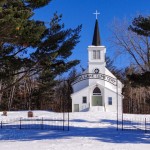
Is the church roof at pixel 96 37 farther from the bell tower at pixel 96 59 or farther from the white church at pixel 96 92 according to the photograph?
the bell tower at pixel 96 59

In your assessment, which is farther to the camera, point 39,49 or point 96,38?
point 96,38

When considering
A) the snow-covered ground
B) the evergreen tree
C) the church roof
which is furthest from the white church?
the evergreen tree

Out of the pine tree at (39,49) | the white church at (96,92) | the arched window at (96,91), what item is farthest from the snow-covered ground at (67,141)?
the arched window at (96,91)

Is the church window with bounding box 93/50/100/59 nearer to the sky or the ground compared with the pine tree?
nearer to the sky

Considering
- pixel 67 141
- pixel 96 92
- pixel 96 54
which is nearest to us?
pixel 67 141

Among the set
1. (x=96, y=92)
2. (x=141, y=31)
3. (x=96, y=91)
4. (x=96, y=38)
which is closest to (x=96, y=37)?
(x=96, y=38)

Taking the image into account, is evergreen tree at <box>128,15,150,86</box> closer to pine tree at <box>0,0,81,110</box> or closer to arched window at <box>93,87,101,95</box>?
pine tree at <box>0,0,81,110</box>

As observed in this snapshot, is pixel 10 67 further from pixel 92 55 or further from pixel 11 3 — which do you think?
pixel 92 55

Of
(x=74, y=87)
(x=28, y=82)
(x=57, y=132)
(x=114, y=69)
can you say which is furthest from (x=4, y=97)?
(x=57, y=132)

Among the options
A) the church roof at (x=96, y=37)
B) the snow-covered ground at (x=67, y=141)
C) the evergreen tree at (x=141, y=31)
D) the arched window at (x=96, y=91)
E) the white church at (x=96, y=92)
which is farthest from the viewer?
the church roof at (x=96, y=37)

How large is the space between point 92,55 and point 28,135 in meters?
24.5

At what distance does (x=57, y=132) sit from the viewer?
21516 millimetres

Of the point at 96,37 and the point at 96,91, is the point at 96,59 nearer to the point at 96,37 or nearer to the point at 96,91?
the point at 96,37

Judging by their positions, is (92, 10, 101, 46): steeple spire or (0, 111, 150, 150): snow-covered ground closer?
(0, 111, 150, 150): snow-covered ground
